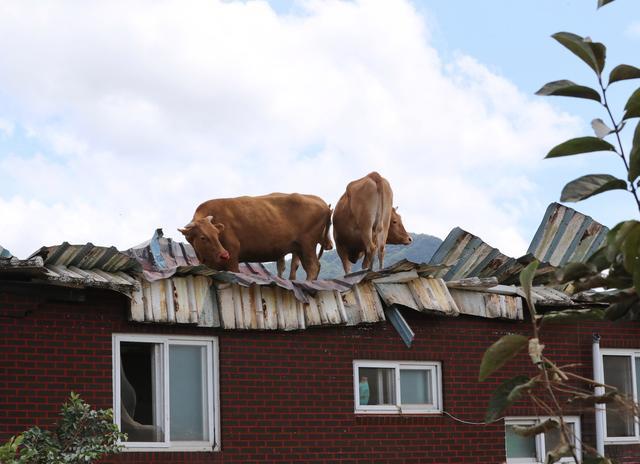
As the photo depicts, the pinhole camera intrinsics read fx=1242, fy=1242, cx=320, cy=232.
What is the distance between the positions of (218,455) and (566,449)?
9.25 meters

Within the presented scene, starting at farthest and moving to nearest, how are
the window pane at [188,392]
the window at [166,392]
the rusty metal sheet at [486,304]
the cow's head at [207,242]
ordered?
the rusty metal sheet at [486,304] < the cow's head at [207,242] < the window pane at [188,392] < the window at [166,392]

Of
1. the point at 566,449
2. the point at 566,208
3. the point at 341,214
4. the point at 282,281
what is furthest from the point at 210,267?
the point at 566,449

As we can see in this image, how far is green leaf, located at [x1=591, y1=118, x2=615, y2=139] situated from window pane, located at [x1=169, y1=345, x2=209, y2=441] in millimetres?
9334

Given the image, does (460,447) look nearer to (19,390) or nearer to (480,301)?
(480,301)

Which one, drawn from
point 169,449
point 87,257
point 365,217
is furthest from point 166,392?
point 365,217

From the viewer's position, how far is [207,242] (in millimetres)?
14094

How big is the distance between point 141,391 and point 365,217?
396 cm

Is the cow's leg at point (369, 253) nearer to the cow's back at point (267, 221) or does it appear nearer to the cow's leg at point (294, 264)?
the cow's back at point (267, 221)

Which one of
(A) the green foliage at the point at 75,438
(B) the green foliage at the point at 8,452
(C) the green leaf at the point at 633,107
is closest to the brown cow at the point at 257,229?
(A) the green foliage at the point at 75,438

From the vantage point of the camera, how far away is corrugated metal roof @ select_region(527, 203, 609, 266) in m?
15.9

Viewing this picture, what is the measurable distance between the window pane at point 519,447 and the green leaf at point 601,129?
11.6 meters

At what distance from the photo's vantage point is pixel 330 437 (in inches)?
547

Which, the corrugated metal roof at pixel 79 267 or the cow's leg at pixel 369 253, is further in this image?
the cow's leg at pixel 369 253

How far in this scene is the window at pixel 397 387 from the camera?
560 inches
